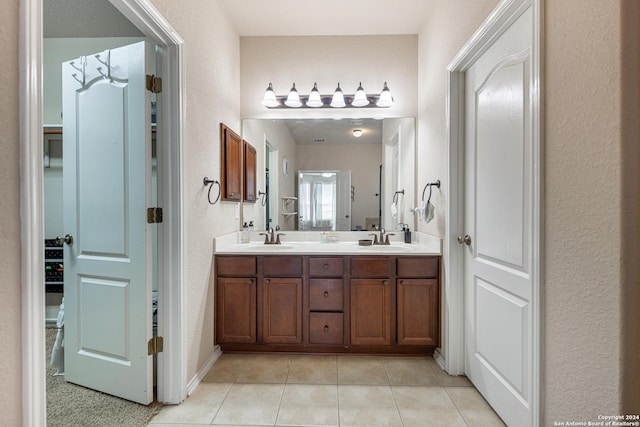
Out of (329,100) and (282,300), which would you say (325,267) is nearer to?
(282,300)

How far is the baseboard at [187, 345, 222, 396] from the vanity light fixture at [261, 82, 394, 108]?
6.84 feet

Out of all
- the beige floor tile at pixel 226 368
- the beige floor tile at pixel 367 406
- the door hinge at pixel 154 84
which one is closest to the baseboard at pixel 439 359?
the beige floor tile at pixel 367 406

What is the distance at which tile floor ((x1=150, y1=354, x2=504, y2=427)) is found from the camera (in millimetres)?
1658

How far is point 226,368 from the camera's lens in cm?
219

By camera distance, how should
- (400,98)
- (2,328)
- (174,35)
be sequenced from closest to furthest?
(2,328) < (174,35) < (400,98)

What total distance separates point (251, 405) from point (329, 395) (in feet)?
1.51

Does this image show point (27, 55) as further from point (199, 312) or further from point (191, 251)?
point (199, 312)

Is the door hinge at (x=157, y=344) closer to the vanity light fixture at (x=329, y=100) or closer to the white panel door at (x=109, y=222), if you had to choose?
the white panel door at (x=109, y=222)

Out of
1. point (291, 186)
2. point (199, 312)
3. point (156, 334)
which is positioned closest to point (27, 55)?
point (156, 334)

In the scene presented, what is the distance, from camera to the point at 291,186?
2.93 m

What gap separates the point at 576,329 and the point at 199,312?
1953 mm

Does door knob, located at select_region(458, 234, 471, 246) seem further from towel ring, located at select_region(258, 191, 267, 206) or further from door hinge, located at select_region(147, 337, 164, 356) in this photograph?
door hinge, located at select_region(147, 337, 164, 356)

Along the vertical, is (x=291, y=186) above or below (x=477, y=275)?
above

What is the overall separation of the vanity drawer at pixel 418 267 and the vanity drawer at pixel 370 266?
3.8 inches
